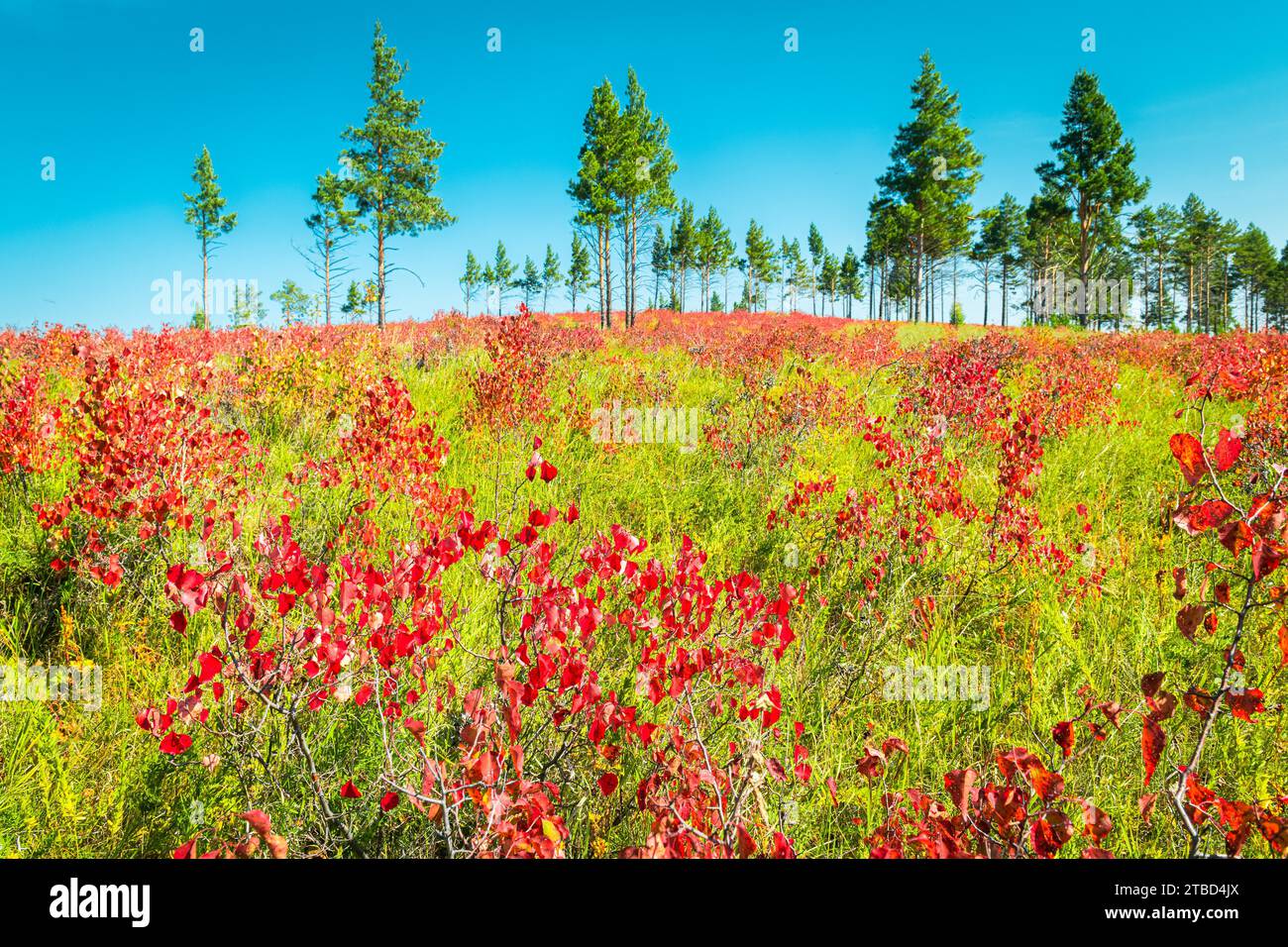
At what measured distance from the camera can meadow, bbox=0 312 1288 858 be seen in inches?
57.8

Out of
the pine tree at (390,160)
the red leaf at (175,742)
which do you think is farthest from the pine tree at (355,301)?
the red leaf at (175,742)

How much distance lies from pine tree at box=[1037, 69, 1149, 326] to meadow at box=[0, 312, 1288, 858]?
31213 mm

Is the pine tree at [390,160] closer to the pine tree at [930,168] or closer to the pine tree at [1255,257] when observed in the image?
the pine tree at [930,168]

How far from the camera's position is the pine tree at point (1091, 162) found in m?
29.2

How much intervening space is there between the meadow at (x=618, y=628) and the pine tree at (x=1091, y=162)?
3121 cm

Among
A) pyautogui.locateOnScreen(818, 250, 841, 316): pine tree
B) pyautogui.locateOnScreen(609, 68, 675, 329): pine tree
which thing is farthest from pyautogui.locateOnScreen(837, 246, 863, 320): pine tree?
pyautogui.locateOnScreen(609, 68, 675, 329): pine tree

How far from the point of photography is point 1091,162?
29812 mm

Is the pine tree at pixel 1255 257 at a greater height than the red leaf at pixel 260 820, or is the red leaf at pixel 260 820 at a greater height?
the pine tree at pixel 1255 257

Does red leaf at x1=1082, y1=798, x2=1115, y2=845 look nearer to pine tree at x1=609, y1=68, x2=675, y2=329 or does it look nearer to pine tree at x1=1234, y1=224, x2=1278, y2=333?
pine tree at x1=609, y1=68, x2=675, y2=329

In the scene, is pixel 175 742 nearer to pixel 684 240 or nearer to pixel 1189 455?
pixel 1189 455

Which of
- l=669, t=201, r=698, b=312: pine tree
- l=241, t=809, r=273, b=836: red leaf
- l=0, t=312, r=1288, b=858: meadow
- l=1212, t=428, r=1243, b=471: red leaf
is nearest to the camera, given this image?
l=241, t=809, r=273, b=836: red leaf

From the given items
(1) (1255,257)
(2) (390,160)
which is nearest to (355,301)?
(2) (390,160)

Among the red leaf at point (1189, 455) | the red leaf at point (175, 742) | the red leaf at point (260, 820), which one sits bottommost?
the red leaf at point (260, 820)

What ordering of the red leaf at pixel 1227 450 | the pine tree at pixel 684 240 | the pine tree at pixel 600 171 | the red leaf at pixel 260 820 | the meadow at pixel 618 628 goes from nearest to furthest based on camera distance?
the red leaf at pixel 260 820 → the red leaf at pixel 1227 450 → the meadow at pixel 618 628 → the pine tree at pixel 600 171 → the pine tree at pixel 684 240
